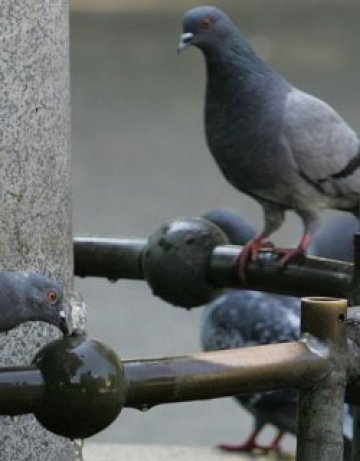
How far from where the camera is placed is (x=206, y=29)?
3627 millimetres

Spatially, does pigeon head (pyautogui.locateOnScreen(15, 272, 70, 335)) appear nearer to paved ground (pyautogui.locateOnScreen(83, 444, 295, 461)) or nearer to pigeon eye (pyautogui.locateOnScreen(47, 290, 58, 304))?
pigeon eye (pyautogui.locateOnScreen(47, 290, 58, 304))

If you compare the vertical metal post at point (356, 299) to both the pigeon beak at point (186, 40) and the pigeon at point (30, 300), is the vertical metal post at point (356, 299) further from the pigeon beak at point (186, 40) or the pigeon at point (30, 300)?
the pigeon beak at point (186, 40)

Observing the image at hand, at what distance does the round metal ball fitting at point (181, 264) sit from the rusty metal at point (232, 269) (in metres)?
0.03

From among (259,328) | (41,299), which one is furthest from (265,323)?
(41,299)

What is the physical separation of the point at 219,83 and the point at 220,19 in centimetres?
17

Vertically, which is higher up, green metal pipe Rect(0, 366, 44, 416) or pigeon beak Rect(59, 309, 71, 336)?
green metal pipe Rect(0, 366, 44, 416)

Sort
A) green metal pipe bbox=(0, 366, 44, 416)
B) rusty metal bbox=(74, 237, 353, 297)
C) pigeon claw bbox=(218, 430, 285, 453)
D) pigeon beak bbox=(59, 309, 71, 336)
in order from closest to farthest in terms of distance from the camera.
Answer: green metal pipe bbox=(0, 366, 44, 416), pigeon beak bbox=(59, 309, 71, 336), rusty metal bbox=(74, 237, 353, 297), pigeon claw bbox=(218, 430, 285, 453)

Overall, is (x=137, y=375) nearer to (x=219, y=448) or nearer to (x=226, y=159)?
(x=226, y=159)

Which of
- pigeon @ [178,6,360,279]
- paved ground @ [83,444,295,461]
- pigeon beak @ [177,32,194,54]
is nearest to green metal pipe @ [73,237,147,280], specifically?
pigeon @ [178,6,360,279]

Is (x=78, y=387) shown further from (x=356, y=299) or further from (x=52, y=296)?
(x=356, y=299)

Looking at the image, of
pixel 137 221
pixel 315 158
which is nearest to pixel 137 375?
pixel 315 158

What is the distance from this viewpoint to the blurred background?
237 inches

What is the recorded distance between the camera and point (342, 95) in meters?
10.2

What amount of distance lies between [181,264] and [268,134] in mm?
991
